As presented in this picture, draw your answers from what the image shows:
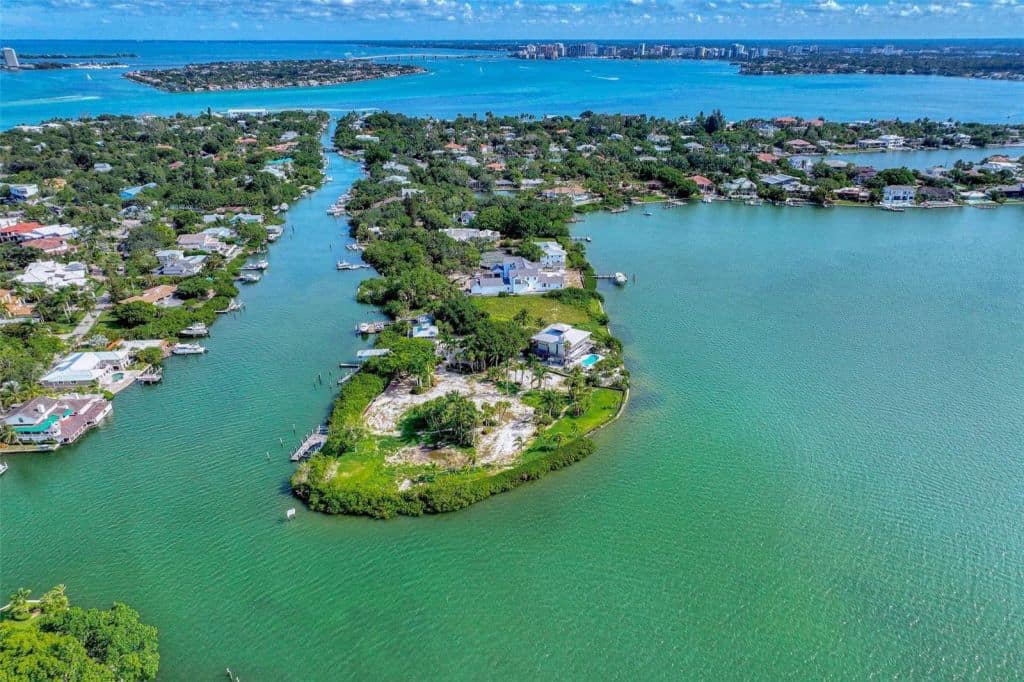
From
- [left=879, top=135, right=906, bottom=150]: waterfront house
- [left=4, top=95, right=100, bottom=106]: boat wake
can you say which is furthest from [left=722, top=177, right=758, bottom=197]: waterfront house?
[left=4, top=95, right=100, bottom=106]: boat wake

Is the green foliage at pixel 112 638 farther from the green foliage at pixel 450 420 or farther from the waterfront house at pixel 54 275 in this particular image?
the waterfront house at pixel 54 275

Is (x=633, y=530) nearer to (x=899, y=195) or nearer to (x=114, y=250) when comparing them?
(x=114, y=250)

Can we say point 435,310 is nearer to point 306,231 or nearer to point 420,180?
point 306,231

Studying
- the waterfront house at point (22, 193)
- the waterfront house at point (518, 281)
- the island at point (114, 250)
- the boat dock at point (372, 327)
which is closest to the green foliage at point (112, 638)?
the island at point (114, 250)

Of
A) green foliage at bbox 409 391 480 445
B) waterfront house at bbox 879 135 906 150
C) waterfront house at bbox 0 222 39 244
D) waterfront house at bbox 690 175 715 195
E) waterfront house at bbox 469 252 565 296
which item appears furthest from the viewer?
waterfront house at bbox 879 135 906 150

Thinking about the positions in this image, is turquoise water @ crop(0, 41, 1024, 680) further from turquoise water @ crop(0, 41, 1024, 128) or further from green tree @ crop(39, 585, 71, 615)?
turquoise water @ crop(0, 41, 1024, 128)
